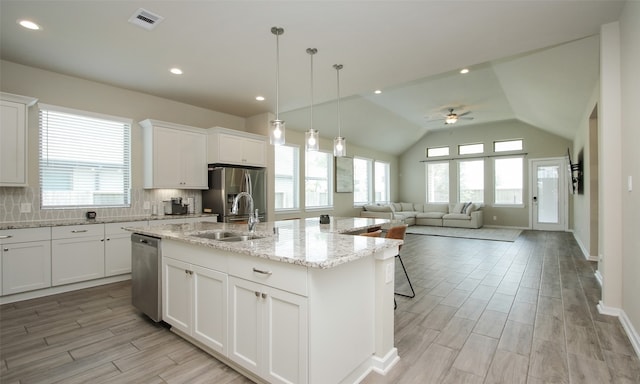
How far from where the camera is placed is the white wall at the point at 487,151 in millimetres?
8891

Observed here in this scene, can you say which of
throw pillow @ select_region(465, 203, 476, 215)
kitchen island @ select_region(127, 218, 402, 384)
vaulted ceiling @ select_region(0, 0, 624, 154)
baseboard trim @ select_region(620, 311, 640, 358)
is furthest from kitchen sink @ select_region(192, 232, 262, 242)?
throw pillow @ select_region(465, 203, 476, 215)

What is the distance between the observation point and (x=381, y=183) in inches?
426

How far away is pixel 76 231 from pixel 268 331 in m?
3.29

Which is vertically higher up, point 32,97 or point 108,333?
point 32,97

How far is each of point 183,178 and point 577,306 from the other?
5.30 meters

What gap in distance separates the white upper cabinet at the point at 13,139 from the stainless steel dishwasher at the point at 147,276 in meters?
1.76

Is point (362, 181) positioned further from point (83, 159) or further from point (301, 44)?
point (83, 159)

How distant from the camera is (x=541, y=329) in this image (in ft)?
8.31

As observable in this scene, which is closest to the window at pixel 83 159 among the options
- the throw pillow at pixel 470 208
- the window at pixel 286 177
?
the window at pixel 286 177

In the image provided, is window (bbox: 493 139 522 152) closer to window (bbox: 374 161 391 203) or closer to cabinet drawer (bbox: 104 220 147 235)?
window (bbox: 374 161 391 203)

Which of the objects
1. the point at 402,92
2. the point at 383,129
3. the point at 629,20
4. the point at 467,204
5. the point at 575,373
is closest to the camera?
the point at 575,373

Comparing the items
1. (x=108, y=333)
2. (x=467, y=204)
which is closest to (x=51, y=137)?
(x=108, y=333)

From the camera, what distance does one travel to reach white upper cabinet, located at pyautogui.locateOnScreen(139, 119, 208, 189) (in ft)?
14.4

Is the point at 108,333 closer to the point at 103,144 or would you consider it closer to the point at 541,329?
the point at 103,144
